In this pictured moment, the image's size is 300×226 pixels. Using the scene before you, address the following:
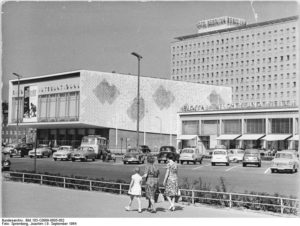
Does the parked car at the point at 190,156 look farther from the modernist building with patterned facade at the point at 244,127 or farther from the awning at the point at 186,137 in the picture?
the awning at the point at 186,137

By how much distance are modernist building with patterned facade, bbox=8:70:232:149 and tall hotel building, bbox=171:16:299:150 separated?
6795 millimetres

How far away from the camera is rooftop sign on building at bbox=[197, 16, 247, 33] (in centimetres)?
12556

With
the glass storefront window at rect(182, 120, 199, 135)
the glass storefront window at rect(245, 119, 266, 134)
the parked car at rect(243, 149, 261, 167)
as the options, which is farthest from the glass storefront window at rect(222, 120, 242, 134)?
the parked car at rect(243, 149, 261, 167)

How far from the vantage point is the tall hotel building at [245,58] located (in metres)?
104

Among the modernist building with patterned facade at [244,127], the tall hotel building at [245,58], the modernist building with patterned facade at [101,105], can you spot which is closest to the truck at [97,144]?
the modernist building with patterned facade at [244,127]

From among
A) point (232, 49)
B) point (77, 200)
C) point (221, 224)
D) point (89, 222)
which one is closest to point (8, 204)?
point (77, 200)

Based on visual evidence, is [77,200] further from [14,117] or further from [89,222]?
[14,117]

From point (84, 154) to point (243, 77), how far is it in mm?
78369

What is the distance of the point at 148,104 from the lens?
80.4 metres


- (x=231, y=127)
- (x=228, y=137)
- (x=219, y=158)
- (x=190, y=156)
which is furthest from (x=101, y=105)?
(x=219, y=158)

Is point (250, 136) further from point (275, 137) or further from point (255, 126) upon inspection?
point (275, 137)

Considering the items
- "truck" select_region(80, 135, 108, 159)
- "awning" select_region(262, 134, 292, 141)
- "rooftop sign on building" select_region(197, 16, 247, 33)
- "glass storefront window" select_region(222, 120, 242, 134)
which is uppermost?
"rooftop sign on building" select_region(197, 16, 247, 33)

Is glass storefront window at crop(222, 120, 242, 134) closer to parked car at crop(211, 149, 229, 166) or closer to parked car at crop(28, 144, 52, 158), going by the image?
parked car at crop(28, 144, 52, 158)

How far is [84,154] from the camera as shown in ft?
139
